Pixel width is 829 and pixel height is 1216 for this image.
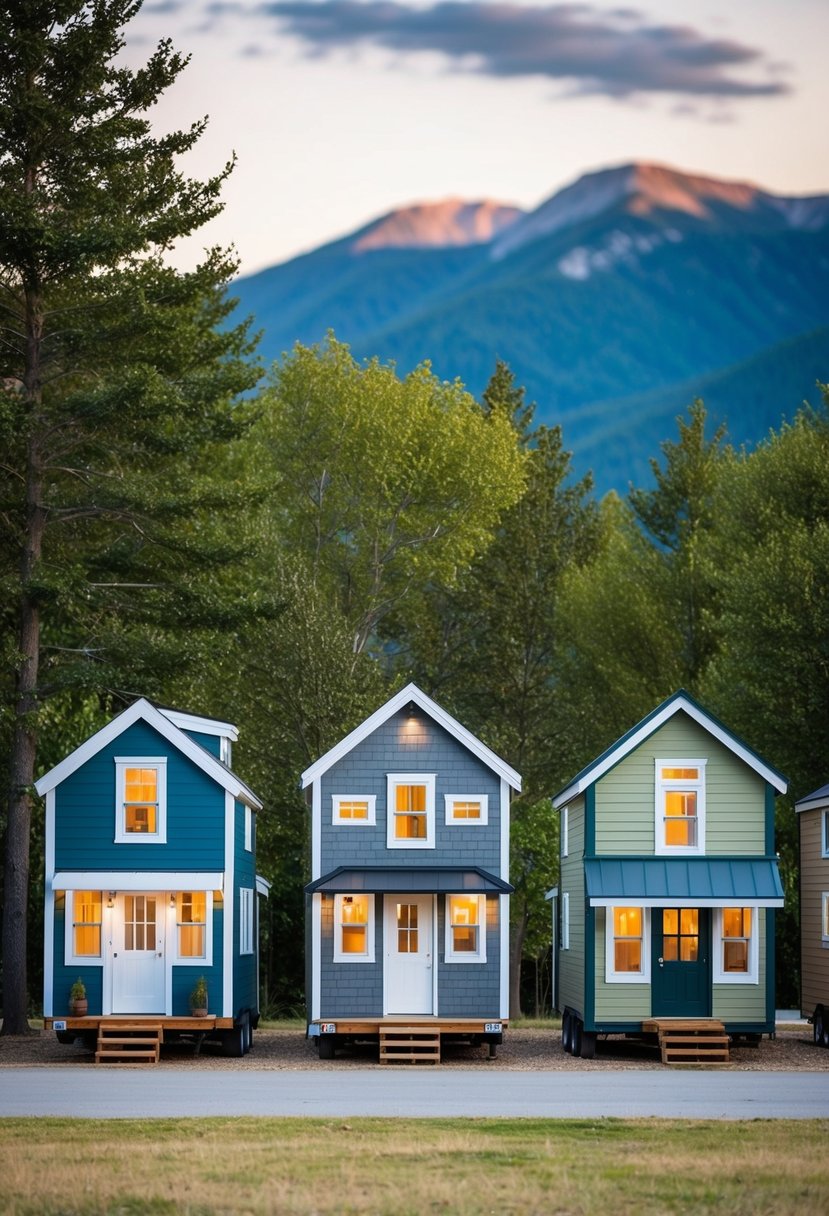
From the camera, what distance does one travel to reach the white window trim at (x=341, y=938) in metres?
36.6

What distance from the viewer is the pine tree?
127 feet

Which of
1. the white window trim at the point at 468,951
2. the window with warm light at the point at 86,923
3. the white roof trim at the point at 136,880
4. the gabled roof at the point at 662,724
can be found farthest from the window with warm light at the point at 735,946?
the window with warm light at the point at 86,923

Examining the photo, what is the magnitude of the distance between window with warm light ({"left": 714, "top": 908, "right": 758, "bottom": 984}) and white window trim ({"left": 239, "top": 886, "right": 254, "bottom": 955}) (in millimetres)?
10063

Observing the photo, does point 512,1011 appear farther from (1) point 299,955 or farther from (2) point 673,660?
(2) point 673,660

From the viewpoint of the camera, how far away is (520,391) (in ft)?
228

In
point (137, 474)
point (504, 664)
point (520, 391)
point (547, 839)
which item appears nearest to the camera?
point (137, 474)

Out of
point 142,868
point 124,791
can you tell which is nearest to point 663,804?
point 142,868

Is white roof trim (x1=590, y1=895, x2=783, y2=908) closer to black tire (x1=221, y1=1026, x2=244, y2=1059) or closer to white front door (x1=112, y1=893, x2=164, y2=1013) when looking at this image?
black tire (x1=221, y1=1026, x2=244, y2=1059)

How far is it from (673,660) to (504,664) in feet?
21.0

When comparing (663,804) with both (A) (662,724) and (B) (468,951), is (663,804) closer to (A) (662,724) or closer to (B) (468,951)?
(A) (662,724)

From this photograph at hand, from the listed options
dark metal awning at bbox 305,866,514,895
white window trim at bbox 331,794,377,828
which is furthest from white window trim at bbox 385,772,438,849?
dark metal awning at bbox 305,866,514,895

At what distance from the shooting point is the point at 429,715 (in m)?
37.4

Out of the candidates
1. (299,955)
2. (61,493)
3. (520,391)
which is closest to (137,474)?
(61,493)

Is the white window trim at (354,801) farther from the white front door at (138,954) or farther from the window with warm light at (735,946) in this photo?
the window with warm light at (735,946)
